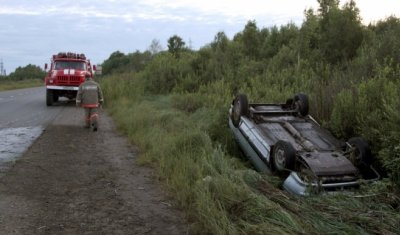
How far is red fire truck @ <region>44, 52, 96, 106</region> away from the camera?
21750 mm

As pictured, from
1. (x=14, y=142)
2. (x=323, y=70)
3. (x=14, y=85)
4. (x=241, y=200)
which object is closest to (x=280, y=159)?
(x=241, y=200)

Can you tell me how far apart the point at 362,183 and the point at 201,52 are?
17871 millimetres

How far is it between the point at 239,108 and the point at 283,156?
2.37 meters

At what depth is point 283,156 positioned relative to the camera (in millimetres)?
6457

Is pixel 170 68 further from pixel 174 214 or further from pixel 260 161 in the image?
pixel 174 214

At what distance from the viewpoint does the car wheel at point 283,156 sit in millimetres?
6340

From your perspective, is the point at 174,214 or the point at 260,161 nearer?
the point at 174,214

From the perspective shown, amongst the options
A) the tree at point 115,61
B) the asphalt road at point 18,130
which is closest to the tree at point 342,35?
the asphalt road at point 18,130

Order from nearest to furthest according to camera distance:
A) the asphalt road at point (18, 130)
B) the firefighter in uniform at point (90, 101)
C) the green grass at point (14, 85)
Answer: the asphalt road at point (18, 130)
the firefighter in uniform at point (90, 101)
the green grass at point (14, 85)

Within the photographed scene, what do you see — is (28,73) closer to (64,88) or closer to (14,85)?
(14,85)

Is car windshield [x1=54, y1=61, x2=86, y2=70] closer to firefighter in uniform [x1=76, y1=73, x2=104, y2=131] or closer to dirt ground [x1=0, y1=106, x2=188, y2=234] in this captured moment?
firefighter in uniform [x1=76, y1=73, x2=104, y2=131]

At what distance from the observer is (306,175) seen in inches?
239

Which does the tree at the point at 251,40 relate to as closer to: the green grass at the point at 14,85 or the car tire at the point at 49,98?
the car tire at the point at 49,98

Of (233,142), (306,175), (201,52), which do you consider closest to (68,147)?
(233,142)
